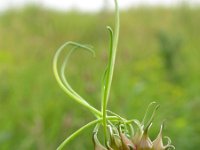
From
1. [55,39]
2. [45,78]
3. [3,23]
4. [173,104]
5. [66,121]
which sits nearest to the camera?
[66,121]

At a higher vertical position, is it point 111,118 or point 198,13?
point 111,118

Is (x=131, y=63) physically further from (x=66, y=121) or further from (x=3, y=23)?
(x=3, y=23)

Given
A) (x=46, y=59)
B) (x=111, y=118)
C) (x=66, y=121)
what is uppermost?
(x=111, y=118)

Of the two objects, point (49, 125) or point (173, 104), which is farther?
point (173, 104)

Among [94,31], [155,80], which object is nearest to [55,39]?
[94,31]

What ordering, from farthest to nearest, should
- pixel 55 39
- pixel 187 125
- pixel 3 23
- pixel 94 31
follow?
pixel 3 23 → pixel 94 31 → pixel 55 39 → pixel 187 125

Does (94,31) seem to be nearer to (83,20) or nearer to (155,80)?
(83,20)

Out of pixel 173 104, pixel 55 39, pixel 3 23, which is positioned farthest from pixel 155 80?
pixel 3 23
